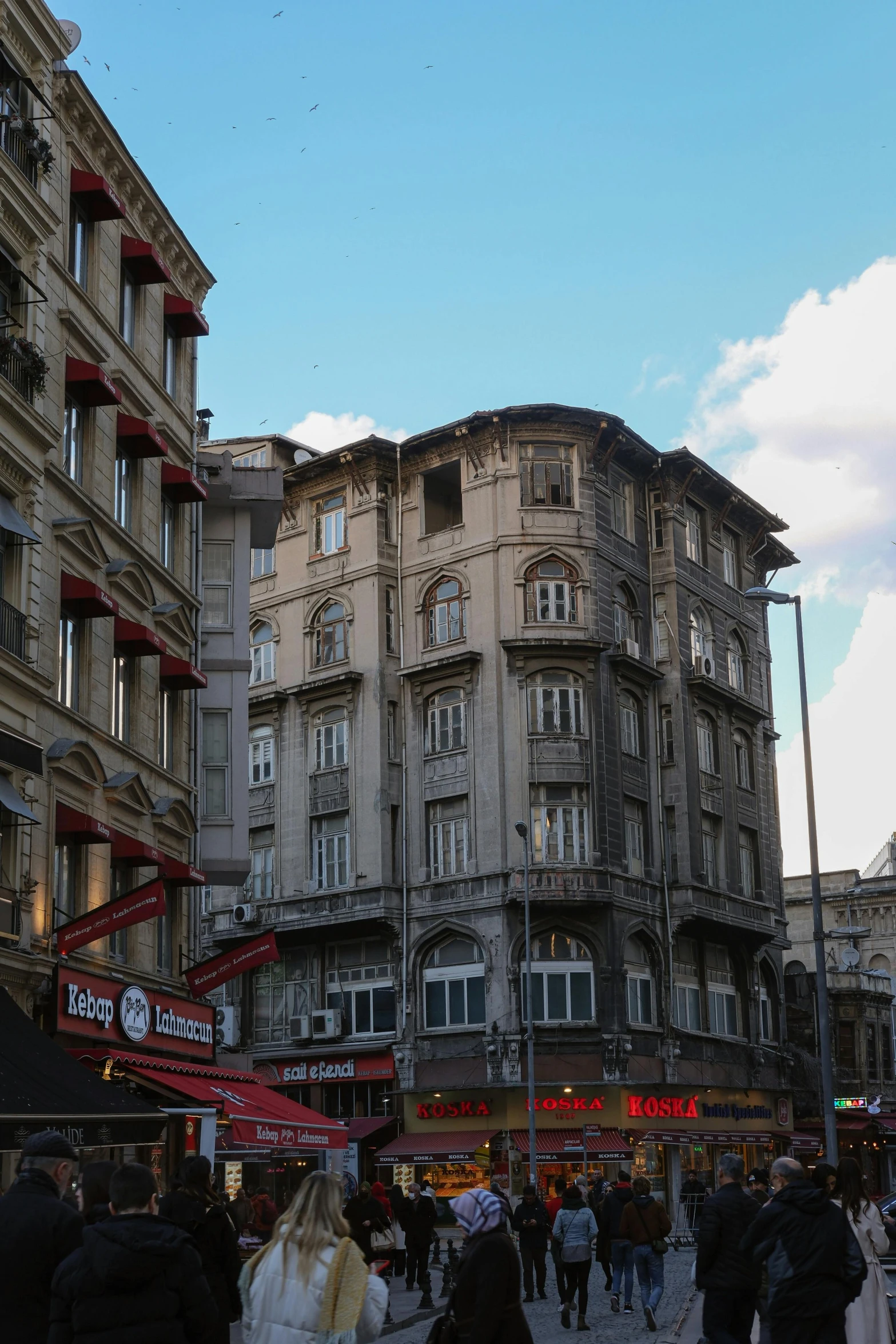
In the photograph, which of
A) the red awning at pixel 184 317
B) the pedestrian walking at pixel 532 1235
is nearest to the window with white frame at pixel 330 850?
the red awning at pixel 184 317

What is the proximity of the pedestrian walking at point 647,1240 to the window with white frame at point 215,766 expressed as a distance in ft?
42.2

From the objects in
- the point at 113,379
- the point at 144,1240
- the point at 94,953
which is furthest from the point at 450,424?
the point at 144,1240

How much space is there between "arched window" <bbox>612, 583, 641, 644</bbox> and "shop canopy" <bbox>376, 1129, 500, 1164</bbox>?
1627 cm

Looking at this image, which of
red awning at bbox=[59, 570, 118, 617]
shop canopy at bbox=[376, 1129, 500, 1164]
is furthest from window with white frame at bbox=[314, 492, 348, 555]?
red awning at bbox=[59, 570, 118, 617]

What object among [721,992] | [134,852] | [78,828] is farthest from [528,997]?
[78,828]

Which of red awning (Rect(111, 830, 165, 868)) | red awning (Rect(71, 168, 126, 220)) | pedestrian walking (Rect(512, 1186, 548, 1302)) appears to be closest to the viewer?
pedestrian walking (Rect(512, 1186, 548, 1302))

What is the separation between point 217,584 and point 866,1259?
2281 cm

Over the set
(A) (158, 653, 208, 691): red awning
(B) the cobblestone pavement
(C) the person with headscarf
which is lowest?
(B) the cobblestone pavement

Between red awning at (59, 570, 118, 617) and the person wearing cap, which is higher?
red awning at (59, 570, 118, 617)

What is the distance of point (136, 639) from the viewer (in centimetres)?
2556

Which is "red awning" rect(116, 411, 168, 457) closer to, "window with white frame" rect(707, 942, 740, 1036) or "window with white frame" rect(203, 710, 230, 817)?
"window with white frame" rect(203, 710, 230, 817)

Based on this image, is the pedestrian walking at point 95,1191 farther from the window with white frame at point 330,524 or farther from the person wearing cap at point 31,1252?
the window with white frame at point 330,524

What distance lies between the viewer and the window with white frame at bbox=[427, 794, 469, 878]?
168 feet

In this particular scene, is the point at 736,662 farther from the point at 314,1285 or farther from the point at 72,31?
the point at 314,1285
